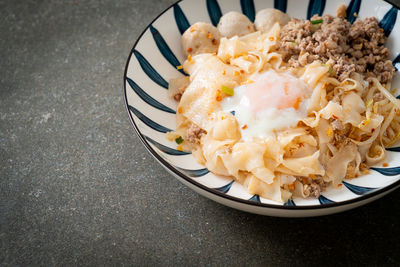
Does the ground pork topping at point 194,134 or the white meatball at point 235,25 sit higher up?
the white meatball at point 235,25

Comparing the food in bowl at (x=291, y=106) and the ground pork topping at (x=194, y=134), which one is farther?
the ground pork topping at (x=194, y=134)

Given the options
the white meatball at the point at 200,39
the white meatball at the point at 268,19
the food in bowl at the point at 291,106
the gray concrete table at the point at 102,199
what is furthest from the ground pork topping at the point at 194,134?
the white meatball at the point at 268,19

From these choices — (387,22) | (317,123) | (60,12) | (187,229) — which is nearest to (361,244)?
(317,123)

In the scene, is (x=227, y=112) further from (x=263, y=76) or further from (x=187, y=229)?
(x=187, y=229)

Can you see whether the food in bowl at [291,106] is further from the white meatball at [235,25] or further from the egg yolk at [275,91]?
the white meatball at [235,25]

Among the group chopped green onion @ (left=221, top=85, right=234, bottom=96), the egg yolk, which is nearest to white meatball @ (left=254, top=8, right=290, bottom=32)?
the egg yolk

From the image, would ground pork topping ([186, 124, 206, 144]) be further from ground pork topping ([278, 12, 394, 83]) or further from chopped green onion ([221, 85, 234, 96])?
ground pork topping ([278, 12, 394, 83])

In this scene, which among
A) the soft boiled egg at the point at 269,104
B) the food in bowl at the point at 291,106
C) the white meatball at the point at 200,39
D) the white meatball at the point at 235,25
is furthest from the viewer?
the white meatball at the point at 235,25
